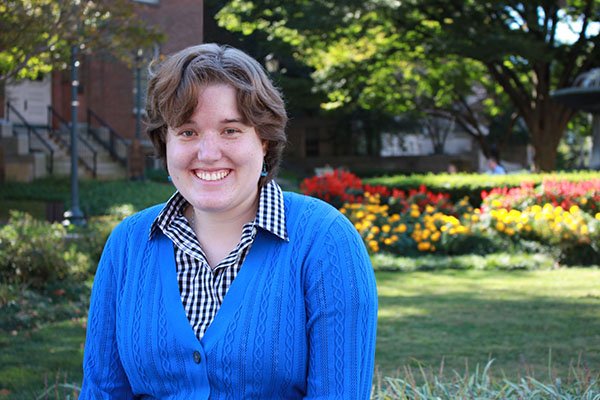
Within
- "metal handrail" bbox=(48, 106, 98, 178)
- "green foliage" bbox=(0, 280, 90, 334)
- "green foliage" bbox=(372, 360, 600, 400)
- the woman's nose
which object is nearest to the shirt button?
the woman's nose

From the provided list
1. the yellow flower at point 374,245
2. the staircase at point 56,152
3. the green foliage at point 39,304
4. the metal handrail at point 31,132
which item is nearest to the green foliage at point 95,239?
the green foliage at point 39,304

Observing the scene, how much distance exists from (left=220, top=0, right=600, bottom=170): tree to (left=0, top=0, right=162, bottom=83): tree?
39.7 feet

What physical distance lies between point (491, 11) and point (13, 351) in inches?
861

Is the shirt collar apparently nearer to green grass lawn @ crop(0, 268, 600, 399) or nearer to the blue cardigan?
the blue cardigan

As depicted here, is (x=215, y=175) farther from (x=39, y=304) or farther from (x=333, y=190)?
(x=333, y=190)

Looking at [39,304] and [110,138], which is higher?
[110,138]

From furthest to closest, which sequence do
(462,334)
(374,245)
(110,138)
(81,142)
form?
(110,138), (81,142), (374,245), (462,334)

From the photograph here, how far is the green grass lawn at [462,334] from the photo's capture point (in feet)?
19.8

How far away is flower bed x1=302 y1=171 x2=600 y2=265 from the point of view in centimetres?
1225

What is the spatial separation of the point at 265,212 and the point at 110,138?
78.1 ft

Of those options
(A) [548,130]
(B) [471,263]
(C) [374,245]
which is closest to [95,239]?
(C) [374,245]

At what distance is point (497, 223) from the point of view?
524 inches

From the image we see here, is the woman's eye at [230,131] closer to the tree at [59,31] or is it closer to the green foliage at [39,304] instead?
the green foliage at [39,304]

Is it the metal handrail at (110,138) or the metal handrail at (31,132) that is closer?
the metal handrail at (31,132)
